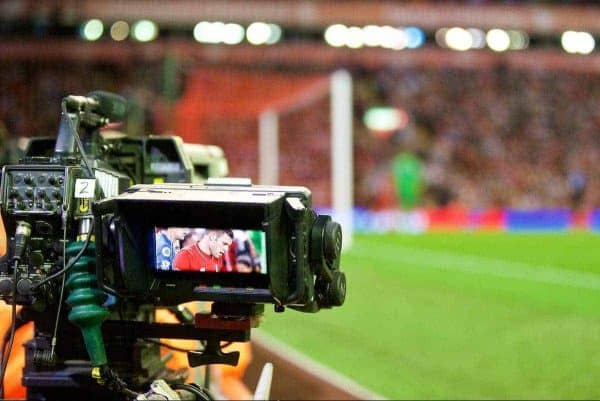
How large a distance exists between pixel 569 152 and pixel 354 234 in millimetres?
4388

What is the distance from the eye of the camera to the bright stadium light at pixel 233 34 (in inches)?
595

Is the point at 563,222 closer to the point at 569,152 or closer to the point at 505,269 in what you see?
the point at 569,152

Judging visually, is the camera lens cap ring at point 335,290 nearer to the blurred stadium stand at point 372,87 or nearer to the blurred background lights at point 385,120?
the blurred stadium stand at point 372,87

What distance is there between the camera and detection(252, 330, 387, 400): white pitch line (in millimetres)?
5330

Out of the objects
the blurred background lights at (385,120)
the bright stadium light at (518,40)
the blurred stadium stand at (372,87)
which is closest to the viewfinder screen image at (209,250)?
the blurred stadium stand at (372,87)

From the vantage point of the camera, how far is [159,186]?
120 inches

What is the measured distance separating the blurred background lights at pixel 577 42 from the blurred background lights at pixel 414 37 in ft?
8.18

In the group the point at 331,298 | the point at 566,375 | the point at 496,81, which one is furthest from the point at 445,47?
the point at 331,298

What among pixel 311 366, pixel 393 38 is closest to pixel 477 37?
pixel 393 38

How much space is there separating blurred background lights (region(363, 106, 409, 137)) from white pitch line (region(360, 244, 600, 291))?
7648 mm

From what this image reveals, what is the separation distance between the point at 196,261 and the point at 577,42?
34.8 feet

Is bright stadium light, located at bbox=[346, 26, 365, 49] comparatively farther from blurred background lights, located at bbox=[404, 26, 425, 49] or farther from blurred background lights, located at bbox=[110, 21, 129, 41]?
blurred background lights, located at bbox=[110, 21, 129, 41]

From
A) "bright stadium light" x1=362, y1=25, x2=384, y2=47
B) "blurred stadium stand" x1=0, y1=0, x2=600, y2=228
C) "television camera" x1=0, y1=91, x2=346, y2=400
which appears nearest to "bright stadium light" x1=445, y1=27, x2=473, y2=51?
"blurred stadium stand" x1=0, y1=0, x2=600, y2=228

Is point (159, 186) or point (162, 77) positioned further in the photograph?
point (162, 77)
